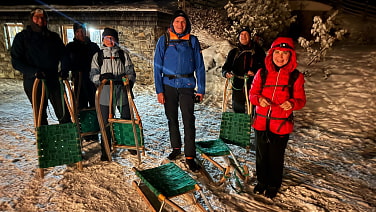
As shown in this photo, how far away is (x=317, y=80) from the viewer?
29.1 ft

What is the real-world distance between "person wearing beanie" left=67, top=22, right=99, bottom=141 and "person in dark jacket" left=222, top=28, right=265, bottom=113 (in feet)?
8.37

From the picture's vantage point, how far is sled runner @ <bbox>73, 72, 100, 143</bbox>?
14.0ft

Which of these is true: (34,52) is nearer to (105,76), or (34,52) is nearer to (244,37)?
(105,76)

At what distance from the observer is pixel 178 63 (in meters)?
3.34

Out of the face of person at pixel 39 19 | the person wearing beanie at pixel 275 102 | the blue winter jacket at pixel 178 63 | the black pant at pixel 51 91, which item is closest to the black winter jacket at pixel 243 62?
the blue winter jacket at pixel 178 63

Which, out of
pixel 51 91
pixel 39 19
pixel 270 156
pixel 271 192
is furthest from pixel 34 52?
pixel 271 192

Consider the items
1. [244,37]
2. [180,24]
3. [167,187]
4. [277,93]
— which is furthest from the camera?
[244,37]

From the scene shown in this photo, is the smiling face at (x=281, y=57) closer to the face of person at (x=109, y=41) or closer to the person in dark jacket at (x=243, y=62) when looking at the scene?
the person in dark jacket at (x=243, y=62)

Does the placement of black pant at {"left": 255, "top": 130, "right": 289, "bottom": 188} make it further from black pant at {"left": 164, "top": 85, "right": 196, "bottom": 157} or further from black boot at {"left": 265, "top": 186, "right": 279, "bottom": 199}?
black pant at {"left": 164, "top": 85, "right": 196, "bottom": 157}

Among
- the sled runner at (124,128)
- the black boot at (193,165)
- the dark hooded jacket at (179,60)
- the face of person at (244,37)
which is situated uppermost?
the face of person at (244,37)

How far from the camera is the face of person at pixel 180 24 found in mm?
3264

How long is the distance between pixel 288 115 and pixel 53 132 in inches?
123

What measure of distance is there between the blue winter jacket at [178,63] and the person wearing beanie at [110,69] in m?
0.55

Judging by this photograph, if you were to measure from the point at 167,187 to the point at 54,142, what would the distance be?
6.43 ft
